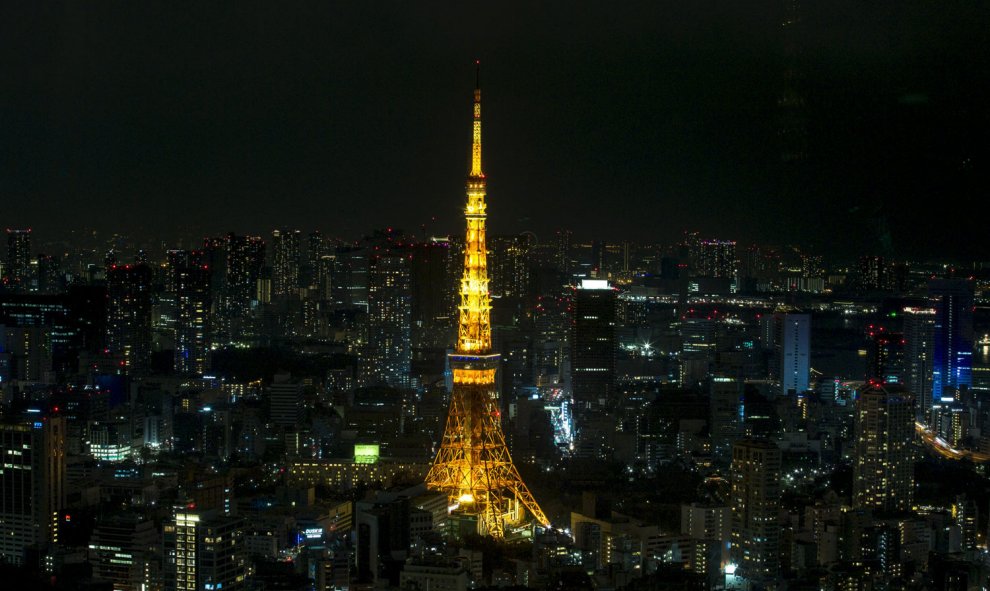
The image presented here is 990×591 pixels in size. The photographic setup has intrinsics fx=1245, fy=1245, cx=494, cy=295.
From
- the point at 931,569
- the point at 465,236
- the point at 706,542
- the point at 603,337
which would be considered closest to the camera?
the point at 931,569

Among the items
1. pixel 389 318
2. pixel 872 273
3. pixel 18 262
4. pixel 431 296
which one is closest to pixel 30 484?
pixel 18 262

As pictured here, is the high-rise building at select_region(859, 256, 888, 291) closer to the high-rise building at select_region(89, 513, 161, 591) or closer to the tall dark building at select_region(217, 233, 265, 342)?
the high-rise building at select_region(89, 513, 161, 591)

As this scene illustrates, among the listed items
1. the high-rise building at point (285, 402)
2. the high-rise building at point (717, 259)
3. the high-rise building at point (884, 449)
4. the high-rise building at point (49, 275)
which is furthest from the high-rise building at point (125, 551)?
the high-rise building at point (49, 275)

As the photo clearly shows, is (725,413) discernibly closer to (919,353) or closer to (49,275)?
(919,353)

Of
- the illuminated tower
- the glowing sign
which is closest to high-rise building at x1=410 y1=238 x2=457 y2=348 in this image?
the glowing sign

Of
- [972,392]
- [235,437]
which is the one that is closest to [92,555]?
[235,437]

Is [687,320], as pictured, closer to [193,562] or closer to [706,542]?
[706,542]
